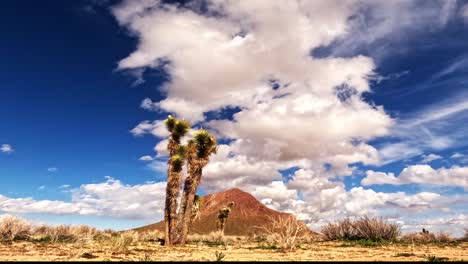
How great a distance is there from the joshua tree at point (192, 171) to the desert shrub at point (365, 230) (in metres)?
9.17

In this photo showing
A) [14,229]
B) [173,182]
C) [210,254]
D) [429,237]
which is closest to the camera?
[210,254]

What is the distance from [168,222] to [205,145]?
5224 mm

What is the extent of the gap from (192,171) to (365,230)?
1094cm

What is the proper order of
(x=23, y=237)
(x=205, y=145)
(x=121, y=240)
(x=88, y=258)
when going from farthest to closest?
(x=205, y=145)
(x=23, y=237)
(x=121, y=240)
(x=88, y=258)

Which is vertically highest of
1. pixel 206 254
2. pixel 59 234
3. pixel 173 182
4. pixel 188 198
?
pixel 173 182

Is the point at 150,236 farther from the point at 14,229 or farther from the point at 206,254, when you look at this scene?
the point at 206,254

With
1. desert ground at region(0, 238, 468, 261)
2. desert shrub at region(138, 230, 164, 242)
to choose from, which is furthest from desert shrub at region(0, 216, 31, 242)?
desert shrub at region(138, 230, 164, 242)

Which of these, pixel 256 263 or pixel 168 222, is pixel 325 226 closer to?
pixel 168 222

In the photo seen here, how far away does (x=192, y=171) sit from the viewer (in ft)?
80.0

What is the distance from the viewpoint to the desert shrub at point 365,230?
2291cm

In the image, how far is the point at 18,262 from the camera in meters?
10.6

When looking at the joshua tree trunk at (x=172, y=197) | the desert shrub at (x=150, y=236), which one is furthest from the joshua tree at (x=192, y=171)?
the desert shrub at (x=150, y=236)

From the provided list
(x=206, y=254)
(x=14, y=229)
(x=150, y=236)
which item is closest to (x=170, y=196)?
(x=14, y=229)

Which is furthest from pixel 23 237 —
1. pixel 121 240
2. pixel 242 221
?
pixel 242 221
